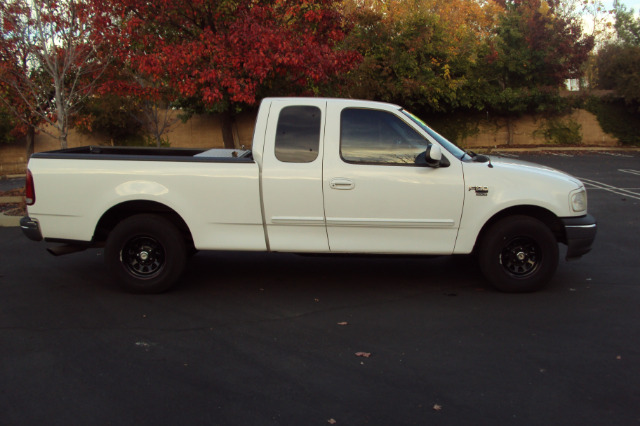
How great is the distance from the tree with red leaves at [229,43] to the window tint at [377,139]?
4.62 m

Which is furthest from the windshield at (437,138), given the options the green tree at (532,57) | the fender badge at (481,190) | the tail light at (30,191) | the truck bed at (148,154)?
the green tree at (532,57)

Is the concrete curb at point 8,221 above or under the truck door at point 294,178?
under

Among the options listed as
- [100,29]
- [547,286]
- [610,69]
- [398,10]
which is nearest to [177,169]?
[547,286]

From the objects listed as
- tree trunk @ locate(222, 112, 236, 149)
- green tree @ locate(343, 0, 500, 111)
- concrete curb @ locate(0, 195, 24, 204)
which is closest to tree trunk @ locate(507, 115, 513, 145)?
green tree @ locate(343, 0, 500, 111)

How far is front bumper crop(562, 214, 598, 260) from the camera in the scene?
20.1ft

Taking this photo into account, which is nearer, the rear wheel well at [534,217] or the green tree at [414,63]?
the rear wheel well at [534,217]

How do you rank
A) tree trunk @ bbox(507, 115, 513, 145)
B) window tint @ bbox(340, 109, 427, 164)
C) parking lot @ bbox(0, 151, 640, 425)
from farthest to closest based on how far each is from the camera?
1. tree trunk @ bbox(507, 115, 513, 145)
2. window tint @ bbox(340, 109, 427, 164)
3. parking lot @ bbox(0, 151, 640, 425)

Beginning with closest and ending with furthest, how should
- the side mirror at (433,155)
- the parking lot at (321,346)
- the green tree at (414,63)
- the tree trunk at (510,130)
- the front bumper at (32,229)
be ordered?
1. the parking lot at (321,346)
2. the side mirror at (433,155)
3. the front bumper at (32,229)
4. the green tree at (414,63)
5. the tree trunk at (510,130)

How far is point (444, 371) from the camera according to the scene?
14.4ft

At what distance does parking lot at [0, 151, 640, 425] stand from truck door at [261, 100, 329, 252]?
2.14ft

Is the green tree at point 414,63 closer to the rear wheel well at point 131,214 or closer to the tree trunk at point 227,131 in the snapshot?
the tree trunk at point 227,131

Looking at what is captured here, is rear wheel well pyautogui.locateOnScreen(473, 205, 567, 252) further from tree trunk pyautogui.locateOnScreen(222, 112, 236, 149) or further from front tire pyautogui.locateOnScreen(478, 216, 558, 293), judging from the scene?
tree trunk pyautogui.locateOnScreen(222, 112, 236, 149)

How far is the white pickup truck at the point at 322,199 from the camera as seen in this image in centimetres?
605

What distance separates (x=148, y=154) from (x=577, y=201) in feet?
16.2
